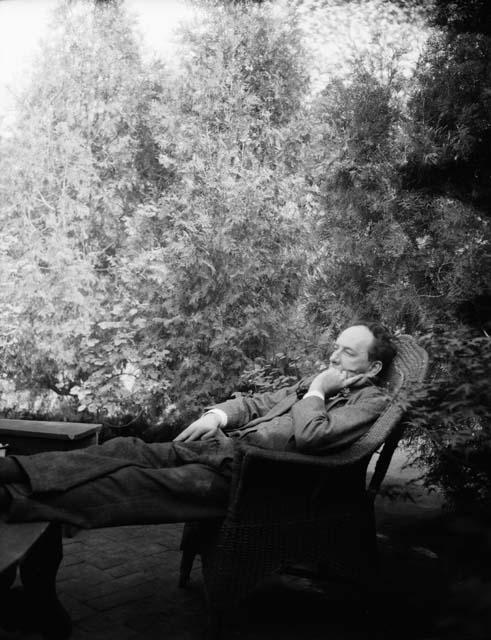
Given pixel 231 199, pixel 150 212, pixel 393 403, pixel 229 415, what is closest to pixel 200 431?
pixel 229 415

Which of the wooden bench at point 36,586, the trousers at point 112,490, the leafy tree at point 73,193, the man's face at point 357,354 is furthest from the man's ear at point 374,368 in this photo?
the leafy tree at point 73,193

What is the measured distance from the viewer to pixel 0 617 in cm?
177

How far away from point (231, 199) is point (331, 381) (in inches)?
168

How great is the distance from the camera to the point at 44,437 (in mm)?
3004

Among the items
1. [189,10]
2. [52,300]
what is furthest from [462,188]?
[52,300]

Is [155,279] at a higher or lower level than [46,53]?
lower

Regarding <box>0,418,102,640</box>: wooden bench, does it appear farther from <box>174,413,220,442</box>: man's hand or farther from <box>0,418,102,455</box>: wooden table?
<box>0,418,102,455</box>: wooden table

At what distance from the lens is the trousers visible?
1577 millimetres

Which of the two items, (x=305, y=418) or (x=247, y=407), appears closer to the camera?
(x=305, y=418)

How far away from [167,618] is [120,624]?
6.3 inches

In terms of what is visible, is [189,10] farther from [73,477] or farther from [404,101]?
[73,477]

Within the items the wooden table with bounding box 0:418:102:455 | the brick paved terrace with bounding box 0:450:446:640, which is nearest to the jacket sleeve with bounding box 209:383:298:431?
the brick paved terrace with bounding box 0:450:446:640

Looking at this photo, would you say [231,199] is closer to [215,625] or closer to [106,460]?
[106,460]

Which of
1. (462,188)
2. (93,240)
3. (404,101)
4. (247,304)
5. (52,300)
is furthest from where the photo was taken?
(93,240)
